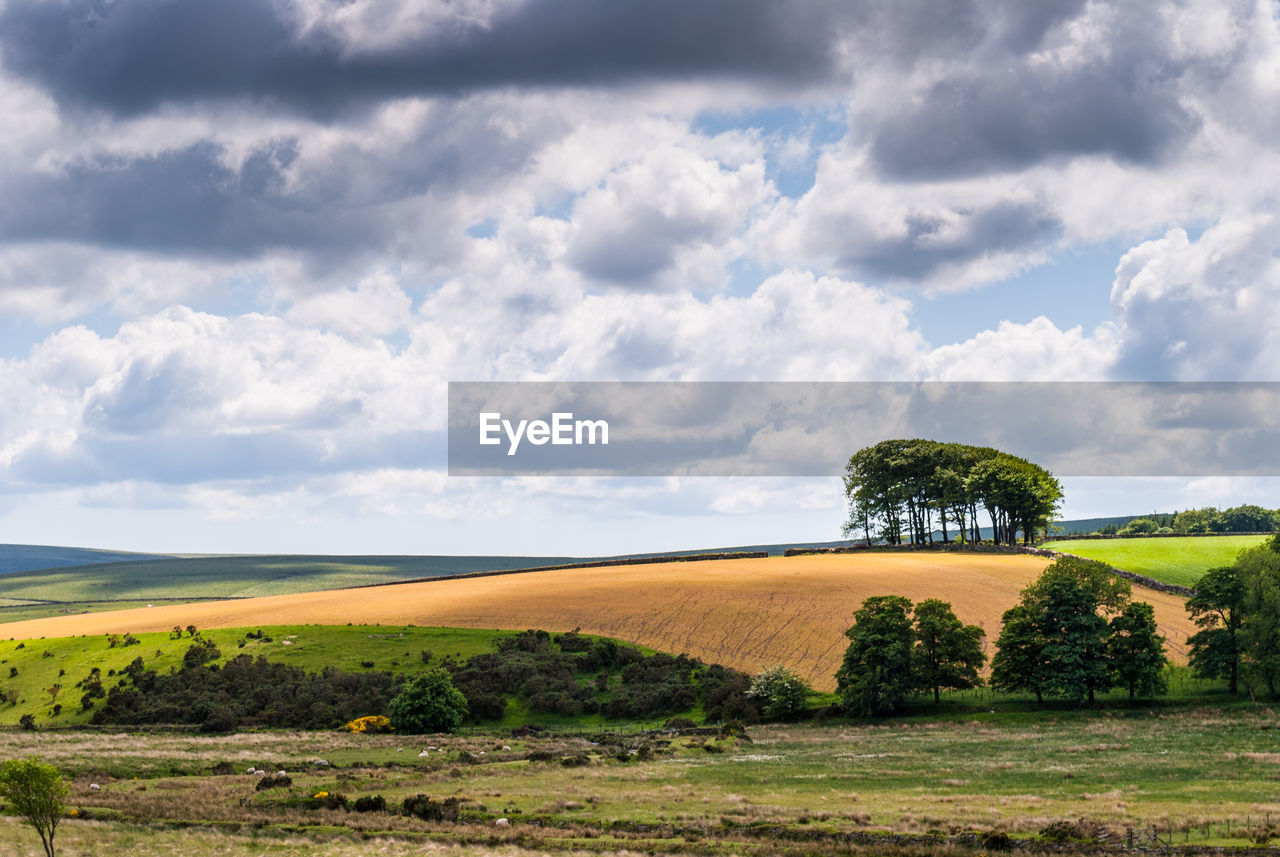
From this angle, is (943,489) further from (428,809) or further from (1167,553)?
(428,809)

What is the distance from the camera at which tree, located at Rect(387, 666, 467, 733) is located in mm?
80438

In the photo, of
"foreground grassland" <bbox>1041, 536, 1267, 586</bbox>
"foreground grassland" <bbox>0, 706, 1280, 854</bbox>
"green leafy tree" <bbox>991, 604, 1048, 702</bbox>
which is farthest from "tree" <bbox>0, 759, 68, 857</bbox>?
"foreground grassland" <bbox>1041, 536, 1267, 586</bbox>

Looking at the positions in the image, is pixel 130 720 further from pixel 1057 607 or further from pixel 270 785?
pixel 1057 607

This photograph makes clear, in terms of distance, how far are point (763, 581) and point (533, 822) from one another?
83.2 meters

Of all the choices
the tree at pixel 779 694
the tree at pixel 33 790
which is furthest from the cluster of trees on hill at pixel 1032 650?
the tree at pixel 33 790

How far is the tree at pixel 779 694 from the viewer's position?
81000 millimetres

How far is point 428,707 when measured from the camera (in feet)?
264

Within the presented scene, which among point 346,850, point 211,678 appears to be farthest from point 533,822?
point 211,678

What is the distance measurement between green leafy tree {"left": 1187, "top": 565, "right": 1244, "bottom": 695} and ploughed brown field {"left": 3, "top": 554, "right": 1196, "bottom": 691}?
294 inches

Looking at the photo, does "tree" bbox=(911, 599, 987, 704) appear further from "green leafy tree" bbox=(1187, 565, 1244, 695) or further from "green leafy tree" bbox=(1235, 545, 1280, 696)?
"green leafy tree" bbox=(1235, 545, 1280, 696)

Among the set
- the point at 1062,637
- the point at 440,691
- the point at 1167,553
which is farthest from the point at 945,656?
the point at 1167,553

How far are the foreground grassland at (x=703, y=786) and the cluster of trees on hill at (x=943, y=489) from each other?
81.0 meters

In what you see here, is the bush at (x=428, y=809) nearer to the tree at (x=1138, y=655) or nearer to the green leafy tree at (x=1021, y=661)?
the green leafy tree at (x=1021, y=661)

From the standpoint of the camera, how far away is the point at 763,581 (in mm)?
122250
